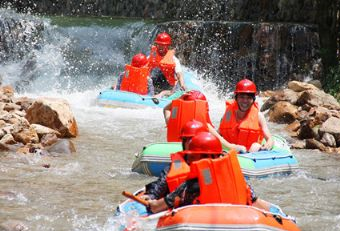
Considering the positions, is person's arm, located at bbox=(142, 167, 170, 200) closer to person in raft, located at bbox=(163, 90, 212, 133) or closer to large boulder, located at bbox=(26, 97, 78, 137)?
person in raft, located at bbox=(163, 90, 212, 133)

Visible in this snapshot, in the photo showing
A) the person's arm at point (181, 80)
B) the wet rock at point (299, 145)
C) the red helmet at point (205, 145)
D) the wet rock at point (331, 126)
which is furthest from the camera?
the person's arm at point (181, 80)

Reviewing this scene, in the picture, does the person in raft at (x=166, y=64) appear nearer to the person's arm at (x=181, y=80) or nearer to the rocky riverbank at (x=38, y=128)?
the person's arm at (x=181, y=80)

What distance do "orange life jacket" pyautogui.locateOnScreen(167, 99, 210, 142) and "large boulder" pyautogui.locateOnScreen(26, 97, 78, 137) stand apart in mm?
2836

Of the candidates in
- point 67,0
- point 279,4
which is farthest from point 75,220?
point 67,0

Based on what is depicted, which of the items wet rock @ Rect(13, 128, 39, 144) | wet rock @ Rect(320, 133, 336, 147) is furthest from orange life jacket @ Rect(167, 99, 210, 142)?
wet rock @ Rect(320, 133, 336, 147)

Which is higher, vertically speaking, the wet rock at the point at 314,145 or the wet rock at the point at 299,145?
the wet rock at the point at 314,145

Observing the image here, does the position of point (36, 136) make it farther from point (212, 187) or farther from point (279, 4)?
point (279, 4)

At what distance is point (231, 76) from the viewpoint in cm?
1706

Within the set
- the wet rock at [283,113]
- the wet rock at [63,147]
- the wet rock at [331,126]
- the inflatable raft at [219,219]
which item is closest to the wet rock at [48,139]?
the wet rock at [63,147]

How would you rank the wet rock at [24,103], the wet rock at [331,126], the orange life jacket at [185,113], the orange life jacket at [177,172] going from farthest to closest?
1. the wet rock at [24,103]
2. the wet rock at [331,126]
3. the orange life jacket at [185,113]
4. the orange life jacket at [177,172]

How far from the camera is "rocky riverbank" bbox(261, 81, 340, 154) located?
11.0 m

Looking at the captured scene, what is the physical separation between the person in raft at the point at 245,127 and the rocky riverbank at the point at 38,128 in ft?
8.10

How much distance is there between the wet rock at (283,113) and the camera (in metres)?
13.0

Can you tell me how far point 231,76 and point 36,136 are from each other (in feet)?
25.3
